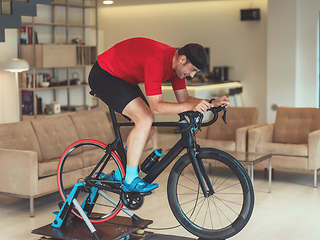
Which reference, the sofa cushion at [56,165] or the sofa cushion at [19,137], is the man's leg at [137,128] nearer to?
the sofa cushion at [56,165]

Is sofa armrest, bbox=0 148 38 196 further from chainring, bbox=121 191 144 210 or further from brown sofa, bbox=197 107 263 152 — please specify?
brown sofa, bbox=197 107 263 152

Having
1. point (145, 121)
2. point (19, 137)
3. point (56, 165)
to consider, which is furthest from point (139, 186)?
point (19, 137)

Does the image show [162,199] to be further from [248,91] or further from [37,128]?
[248,91]

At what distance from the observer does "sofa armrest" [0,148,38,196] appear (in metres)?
4.97

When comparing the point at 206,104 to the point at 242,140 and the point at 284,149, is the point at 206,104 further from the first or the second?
the point at 242,140

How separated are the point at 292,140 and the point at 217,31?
5.22 meters

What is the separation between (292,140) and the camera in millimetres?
6754

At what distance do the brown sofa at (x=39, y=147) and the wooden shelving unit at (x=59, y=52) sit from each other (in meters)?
2.13

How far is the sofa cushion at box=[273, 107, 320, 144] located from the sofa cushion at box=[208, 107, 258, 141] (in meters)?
0.35

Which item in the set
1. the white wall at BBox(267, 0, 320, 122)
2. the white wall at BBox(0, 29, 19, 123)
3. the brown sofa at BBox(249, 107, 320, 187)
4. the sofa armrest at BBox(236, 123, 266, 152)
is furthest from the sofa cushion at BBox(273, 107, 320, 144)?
the white wall at BBox(0, 29, 19, 123)

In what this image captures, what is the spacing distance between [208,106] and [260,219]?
1.86m

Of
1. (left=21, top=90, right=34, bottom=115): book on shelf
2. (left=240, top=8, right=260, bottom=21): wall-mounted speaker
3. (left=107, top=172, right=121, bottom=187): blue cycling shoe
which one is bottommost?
(left=107, top=172, right=121, bottom=187): blue cycling shoe

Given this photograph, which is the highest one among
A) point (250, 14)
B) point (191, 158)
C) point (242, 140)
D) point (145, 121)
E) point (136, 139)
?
point (250, 14)

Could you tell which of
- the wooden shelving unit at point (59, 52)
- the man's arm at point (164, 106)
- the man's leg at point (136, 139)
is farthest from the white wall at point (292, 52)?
the man's arm at point (164, 106)
